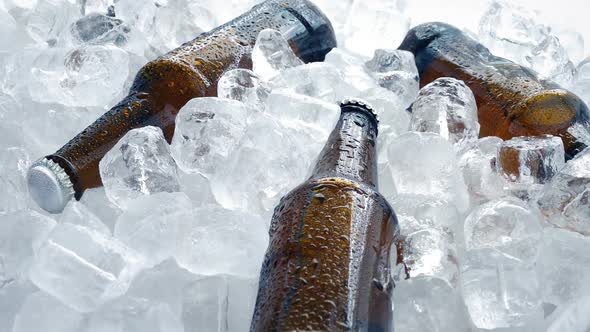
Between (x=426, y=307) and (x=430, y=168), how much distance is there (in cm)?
33

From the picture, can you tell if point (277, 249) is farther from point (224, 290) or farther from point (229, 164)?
point (229, 164)

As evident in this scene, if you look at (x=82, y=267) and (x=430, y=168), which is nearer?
(x=82, y=267)

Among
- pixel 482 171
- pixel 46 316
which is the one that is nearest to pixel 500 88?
pixel 482 171

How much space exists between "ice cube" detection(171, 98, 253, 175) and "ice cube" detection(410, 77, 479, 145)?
399 millimetres

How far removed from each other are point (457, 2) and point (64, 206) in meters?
1.78

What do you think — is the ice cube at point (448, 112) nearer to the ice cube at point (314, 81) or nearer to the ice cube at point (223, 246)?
the ice cube at point (314, 81)

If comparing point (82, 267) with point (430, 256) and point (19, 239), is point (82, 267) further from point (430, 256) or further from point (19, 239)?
point (430, 256)

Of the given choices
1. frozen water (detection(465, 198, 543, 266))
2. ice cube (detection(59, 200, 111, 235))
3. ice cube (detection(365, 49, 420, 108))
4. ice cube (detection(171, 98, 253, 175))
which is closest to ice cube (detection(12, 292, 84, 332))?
ice cube (detection(59, 200, 111, 235))

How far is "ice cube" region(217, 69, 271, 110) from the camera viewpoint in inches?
54.2

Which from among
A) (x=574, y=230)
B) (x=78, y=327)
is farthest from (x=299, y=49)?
(x=78, y=327)

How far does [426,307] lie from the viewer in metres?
0.97

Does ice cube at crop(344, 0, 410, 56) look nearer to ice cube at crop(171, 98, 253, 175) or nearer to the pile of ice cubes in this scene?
the pile of ice cubes

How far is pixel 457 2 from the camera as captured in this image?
8.05ft

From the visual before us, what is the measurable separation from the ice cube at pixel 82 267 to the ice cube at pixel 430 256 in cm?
44
